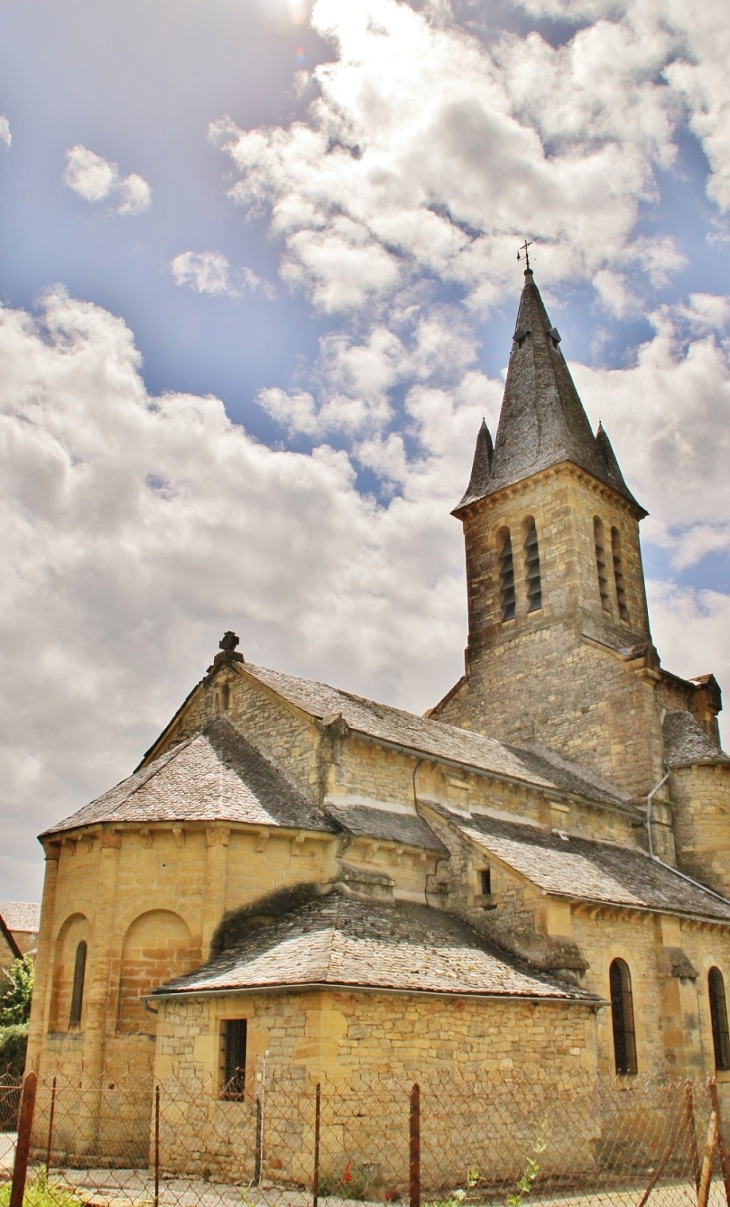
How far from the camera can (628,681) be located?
84.0 ft

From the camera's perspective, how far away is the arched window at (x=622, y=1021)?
17.6 m

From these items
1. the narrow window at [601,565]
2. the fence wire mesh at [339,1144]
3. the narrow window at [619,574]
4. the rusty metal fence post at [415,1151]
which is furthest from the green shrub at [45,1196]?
the narrow window at [619,574]

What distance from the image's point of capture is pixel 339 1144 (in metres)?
11.7

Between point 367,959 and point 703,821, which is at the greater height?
point 703,821

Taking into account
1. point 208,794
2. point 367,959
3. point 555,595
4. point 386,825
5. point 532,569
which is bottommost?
point 367,959

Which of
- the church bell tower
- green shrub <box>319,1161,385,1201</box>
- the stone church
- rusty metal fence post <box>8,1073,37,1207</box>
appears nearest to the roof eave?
the church bell tower

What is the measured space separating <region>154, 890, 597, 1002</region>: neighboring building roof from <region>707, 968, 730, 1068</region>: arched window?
6.72 metres

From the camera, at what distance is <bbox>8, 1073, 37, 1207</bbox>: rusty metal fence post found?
5.98 m

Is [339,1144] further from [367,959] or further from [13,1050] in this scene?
[13,1050]

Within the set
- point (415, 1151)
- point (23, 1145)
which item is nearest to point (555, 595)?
point (415, 1151)

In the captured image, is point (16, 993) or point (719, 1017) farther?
point (16, 993)

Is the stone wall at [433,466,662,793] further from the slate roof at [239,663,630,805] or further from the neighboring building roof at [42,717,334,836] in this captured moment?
the neighboring building roof at [42,717,334,836]

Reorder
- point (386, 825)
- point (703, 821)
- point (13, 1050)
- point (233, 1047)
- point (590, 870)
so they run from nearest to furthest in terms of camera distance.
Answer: point (233, 1047)
point (386, 825)
point (590, 870)
point (13, 1050)
point (703, 821)

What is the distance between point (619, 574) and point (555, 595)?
11.8 ft
